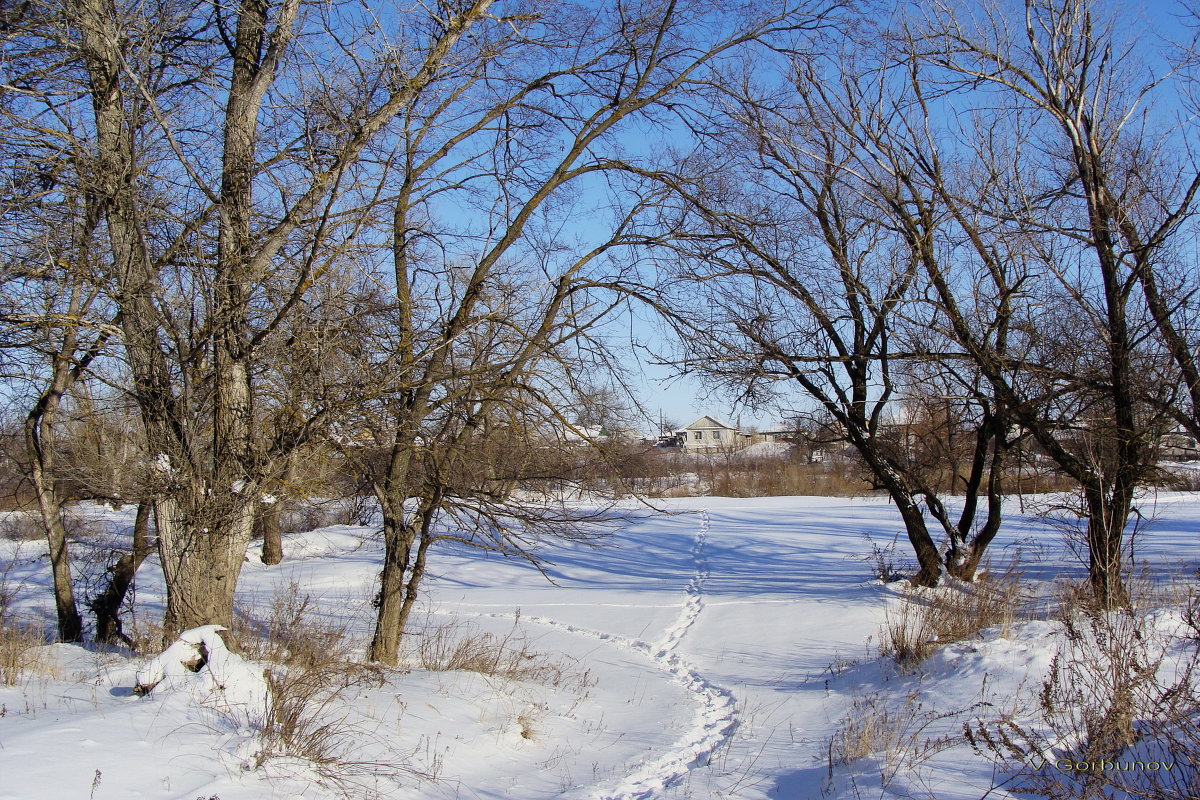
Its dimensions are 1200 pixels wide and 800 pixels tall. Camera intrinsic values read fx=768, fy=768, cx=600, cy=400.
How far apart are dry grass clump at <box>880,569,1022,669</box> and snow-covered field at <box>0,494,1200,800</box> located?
270 millimetres

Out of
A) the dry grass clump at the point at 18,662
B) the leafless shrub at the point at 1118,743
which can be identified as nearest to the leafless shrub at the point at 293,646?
the dry grass clump at the point at 18,662

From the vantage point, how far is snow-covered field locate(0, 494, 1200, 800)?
3.65 m

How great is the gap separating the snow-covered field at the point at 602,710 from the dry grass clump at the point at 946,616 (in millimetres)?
270

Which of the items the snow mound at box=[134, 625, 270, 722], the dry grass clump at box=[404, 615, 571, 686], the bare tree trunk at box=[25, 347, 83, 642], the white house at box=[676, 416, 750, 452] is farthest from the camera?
the white house at box=[676, 416, 750, 452]

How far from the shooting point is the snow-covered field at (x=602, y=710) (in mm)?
3652

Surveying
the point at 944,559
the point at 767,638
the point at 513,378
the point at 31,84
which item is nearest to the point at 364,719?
the point at 513,378

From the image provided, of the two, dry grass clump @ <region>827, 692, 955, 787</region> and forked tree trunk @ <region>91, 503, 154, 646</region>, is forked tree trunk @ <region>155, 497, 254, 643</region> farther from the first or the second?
forked tree trunk @ <region>91, 503, 154, 646</region>

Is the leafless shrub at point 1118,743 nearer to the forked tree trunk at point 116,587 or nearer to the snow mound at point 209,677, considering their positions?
the snow mound at point 209,677

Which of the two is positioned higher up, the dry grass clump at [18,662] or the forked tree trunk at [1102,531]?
the forked tree trunk at [1102,531]

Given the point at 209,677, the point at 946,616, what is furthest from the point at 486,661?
the point at 946,616

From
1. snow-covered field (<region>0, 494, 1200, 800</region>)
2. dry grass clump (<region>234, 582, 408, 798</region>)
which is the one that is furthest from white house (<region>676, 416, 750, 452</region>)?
dry grass clump (<region>234, 582, 408, 798</region>)

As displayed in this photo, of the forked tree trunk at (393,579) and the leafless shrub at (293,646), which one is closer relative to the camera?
the leafless shrub at (293,646)

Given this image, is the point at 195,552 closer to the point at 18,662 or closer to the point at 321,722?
the point at 321,722

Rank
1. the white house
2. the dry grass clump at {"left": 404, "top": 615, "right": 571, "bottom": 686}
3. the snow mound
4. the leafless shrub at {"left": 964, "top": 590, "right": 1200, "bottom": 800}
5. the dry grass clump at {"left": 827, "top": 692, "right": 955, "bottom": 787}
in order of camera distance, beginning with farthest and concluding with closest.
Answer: the white house, the dry grass clump at {"left": 404, "top": 615, "right": 571, "bottom": 686}, the dry grass clump at {"left": 827, "top": 692, "right": 955, "bottom": 787}, the snow mound, the leafless shrub at {"left": 964, "top": 590, "right": 1200, "bottom": 800}
